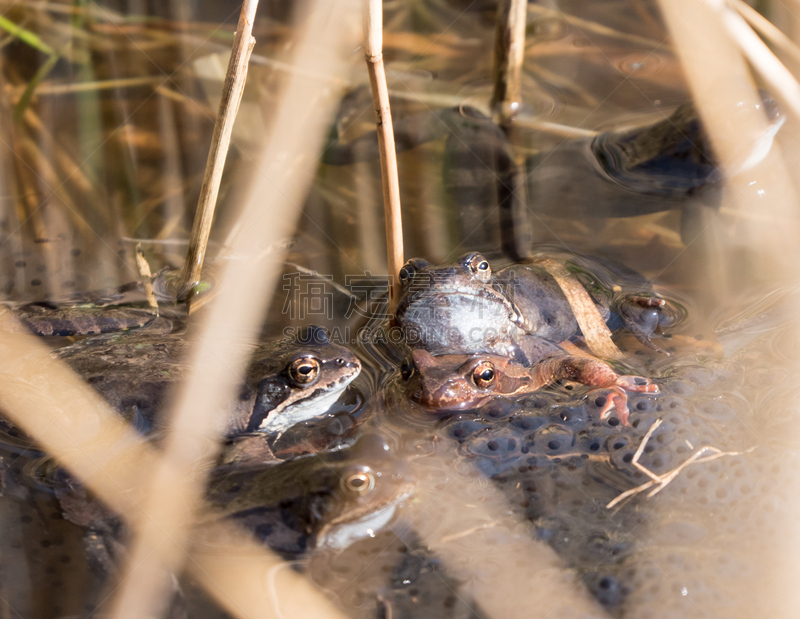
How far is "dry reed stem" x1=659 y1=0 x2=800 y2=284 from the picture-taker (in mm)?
3223

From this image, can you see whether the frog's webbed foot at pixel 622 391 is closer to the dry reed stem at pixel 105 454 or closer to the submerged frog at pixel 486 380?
the submerged frog at pixel 486 380

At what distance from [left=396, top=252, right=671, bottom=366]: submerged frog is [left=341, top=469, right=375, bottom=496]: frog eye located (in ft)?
2.95

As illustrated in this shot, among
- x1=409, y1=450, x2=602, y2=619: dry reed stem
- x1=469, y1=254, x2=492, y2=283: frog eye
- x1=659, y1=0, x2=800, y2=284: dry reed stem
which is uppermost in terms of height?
x1=659, y1=0, x2=800, y2=284: dry reed stem

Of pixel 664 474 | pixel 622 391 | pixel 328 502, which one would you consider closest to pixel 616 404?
pixel 622 391

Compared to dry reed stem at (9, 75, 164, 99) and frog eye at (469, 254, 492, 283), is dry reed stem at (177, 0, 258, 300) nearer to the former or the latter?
frog eye at (469, 254, 492, 283)

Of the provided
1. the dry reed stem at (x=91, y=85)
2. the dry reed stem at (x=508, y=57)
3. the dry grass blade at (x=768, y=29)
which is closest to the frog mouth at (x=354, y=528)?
the dry reed stem at (x=508, y=57)

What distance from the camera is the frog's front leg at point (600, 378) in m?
2.52

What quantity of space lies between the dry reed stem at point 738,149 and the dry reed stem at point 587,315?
2.24 ft

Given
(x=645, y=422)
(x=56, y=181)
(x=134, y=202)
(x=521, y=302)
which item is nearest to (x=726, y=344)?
(x=645, y=422)

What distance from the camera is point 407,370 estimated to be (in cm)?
263

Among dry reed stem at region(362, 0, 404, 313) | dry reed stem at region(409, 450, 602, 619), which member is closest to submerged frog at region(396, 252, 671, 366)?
dry reed stem at region(362, 0, 404, 313)

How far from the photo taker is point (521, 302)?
3.10 m

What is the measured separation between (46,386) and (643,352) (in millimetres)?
2769

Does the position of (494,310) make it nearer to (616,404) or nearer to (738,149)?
(616,404)
